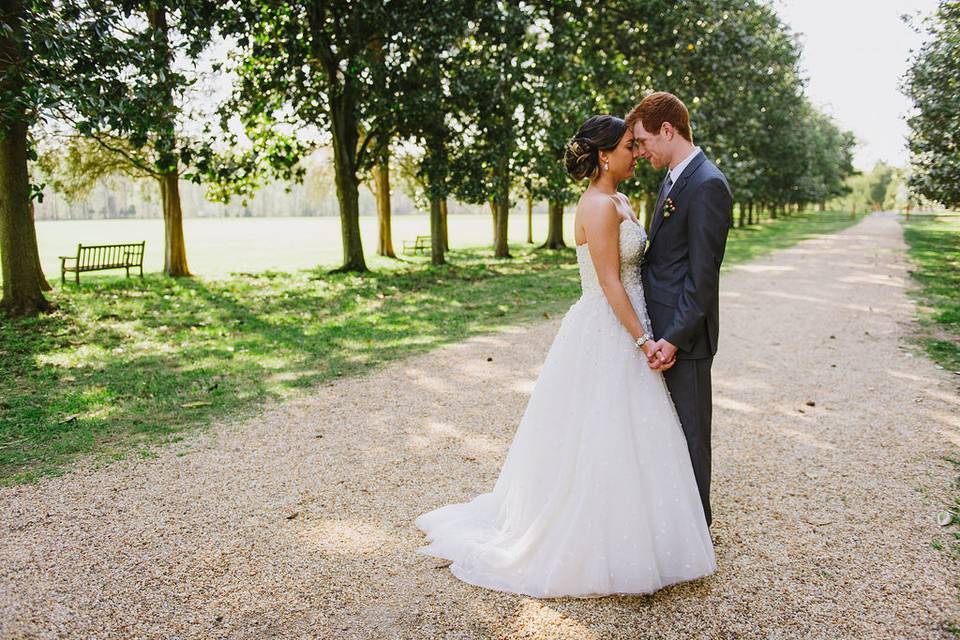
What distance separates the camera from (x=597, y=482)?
11.1ft

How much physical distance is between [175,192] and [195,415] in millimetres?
15798

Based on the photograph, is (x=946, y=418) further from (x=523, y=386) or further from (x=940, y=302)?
(x=940, y=302)

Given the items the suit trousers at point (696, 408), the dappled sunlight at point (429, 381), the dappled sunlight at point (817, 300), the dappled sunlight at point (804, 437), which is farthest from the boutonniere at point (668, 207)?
the dappled sunlight at point (817, 300)

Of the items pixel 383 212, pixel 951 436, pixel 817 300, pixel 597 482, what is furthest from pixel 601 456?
pixel 383 212

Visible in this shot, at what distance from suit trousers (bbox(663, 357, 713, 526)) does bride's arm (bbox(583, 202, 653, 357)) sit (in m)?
0.25

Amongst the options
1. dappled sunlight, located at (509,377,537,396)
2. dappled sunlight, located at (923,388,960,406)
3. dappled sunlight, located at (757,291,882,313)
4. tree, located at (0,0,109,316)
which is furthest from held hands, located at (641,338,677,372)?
dappled sunlight, located at (757,291,882,313)

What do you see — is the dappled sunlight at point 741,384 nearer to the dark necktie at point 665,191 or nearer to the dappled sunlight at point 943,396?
the dappled sunlight at point 943,396

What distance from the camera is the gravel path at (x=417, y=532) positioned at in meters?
3.19

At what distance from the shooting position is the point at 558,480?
11.5 feet

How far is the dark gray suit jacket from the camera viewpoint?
10.8 feet

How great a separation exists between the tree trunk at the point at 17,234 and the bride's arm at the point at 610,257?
11409 millimetres

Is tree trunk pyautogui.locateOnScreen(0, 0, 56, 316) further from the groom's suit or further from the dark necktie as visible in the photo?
the groom's suit

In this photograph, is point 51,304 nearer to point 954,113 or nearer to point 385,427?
point 385,427

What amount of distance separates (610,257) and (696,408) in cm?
95
